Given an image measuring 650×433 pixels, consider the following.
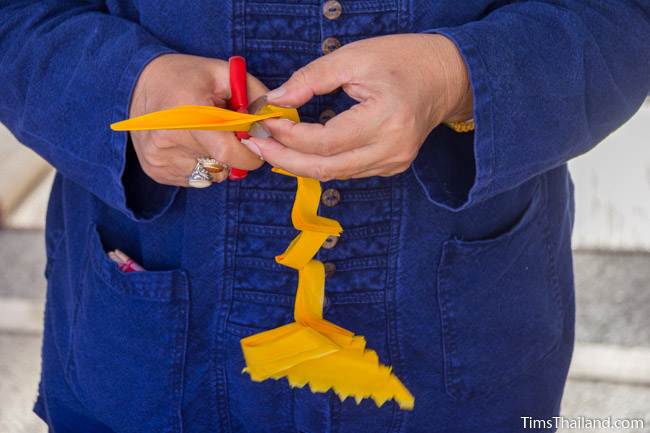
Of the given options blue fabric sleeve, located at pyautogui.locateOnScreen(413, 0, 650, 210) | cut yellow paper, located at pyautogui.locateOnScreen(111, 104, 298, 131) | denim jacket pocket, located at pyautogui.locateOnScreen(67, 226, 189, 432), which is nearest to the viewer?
cut yellow paper, located at pyautogui.locateOnScreen(111, 104, 298, 131)

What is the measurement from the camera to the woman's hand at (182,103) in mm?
767

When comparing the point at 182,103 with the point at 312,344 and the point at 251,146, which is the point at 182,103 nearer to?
the point at 251,146

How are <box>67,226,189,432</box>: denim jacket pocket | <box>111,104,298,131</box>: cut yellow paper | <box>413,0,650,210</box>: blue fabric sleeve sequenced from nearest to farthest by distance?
<box>111,104,298,131</box>: cut yellow paper → <box>413,0,650,210</box>: blue fabric sleeve → <box>67,226,189,432</box>: denim jacket pocket

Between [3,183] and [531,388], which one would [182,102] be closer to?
[531,388]

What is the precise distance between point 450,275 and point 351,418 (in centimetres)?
22

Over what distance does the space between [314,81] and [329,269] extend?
25 centimetres

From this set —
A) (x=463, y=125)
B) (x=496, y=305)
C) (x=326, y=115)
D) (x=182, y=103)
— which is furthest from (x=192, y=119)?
(x=496, y=305)

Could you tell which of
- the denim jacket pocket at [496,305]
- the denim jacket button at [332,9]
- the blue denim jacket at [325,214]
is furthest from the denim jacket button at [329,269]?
the denim jacket button at [332,9]

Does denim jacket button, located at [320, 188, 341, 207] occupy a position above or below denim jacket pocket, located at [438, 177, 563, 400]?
above

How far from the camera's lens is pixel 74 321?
102 centimetres

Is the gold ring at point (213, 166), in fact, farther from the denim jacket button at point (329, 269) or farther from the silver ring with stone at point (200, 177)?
the denim jacket button at point (329, 269)

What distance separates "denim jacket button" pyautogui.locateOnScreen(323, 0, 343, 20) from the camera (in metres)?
0.83

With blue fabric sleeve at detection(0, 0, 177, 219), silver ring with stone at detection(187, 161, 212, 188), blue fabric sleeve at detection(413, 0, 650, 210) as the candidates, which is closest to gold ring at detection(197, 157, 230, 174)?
silver ring with stone at detection(187, 161, 212, 188)

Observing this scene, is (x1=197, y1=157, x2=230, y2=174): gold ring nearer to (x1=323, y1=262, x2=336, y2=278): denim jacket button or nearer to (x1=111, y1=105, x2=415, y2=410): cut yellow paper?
(x1=111, y1=105, x2=415, y2=410): cut yellow paper
